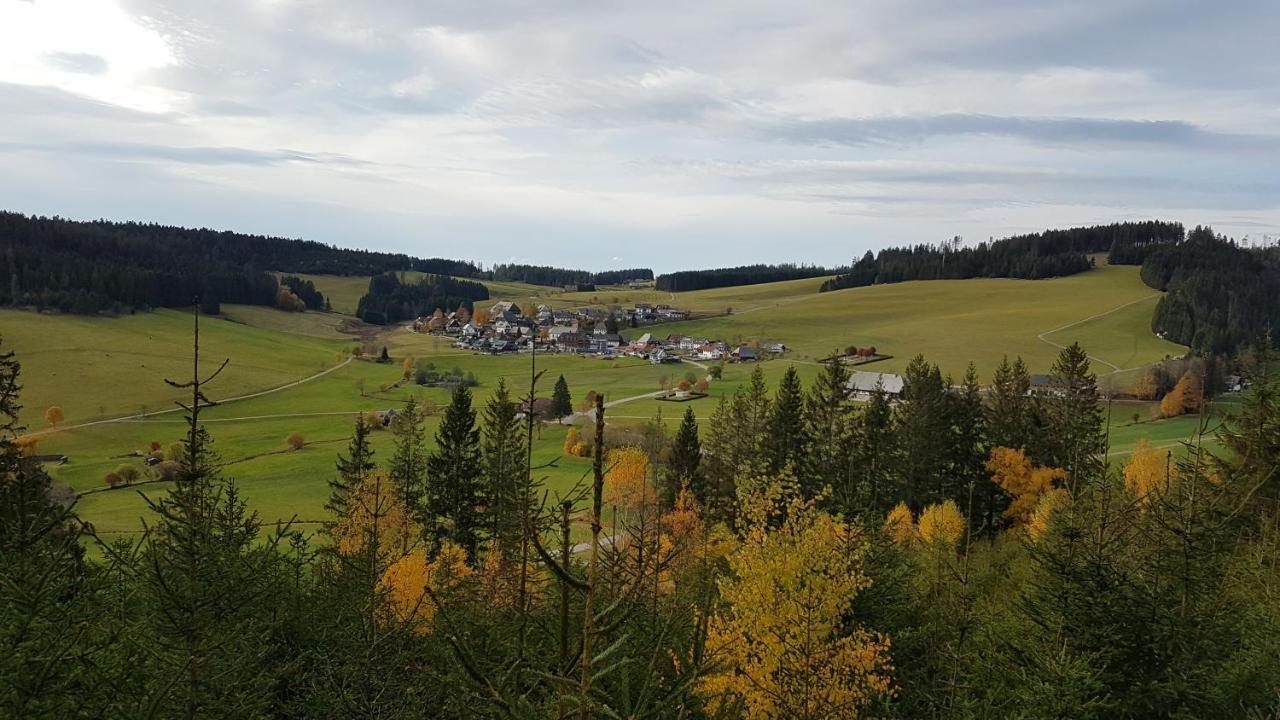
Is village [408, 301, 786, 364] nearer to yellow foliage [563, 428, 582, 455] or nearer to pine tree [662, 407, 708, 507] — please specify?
yellow foliage [563, 428, 582, 455]

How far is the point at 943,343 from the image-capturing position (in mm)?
135250

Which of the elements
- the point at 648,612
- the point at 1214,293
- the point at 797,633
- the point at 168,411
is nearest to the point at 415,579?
the point at 797,633

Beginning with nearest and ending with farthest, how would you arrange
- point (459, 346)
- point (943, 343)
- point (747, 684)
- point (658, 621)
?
point (658, 621) → point (747, 684) → point (943, 343) → point (459, 346)

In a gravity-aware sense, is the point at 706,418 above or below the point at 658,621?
below

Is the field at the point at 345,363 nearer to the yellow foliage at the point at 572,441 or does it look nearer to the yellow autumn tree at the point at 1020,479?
the yellow foliage at the point at 572,441

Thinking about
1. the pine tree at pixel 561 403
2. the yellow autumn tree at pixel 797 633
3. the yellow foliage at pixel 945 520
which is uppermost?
the yellow autumn tree at pixel 797 633

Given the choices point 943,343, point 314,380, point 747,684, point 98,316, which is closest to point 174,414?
point 314,380

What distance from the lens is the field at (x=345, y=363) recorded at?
3095 inches

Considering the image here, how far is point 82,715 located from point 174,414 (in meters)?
108

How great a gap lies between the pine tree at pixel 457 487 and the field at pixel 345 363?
63.6 ft

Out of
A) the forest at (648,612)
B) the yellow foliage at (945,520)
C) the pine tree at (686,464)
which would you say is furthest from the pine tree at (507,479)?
the yellow foliage at (945,520)

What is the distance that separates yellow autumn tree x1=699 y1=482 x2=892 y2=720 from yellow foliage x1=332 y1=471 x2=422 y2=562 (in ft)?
73.0

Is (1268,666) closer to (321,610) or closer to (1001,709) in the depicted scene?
(1001,709)

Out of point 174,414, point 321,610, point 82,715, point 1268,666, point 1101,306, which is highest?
point 1101,306
